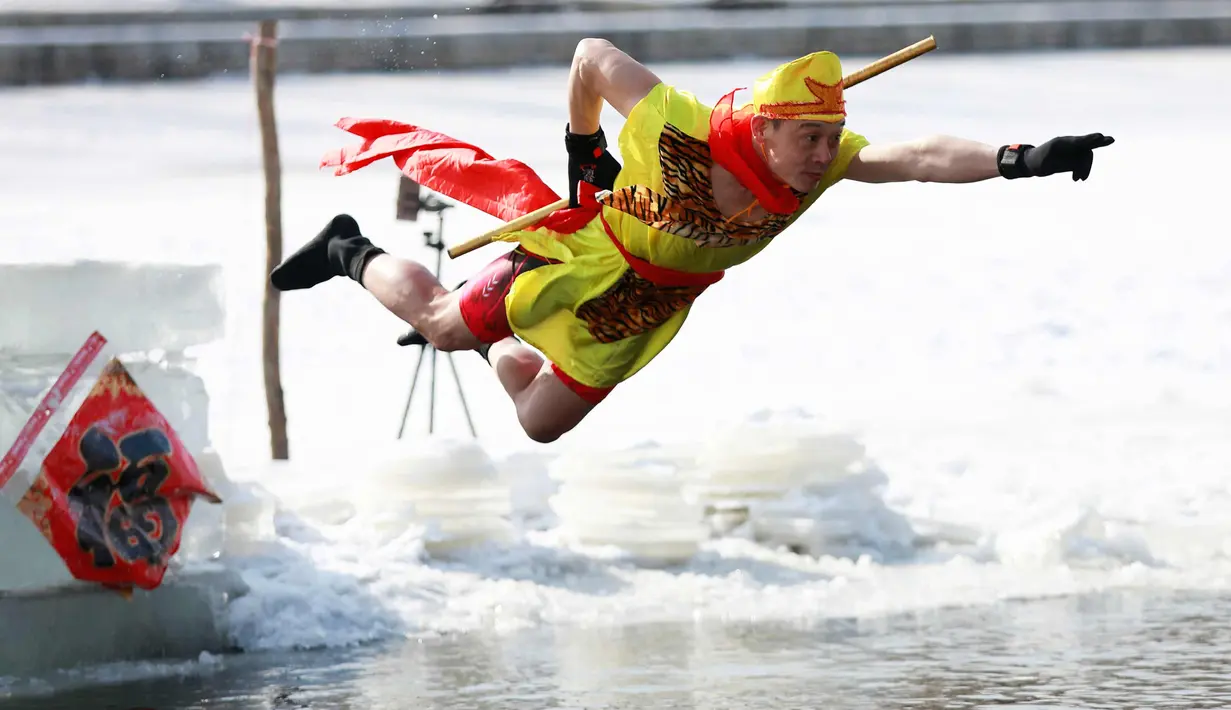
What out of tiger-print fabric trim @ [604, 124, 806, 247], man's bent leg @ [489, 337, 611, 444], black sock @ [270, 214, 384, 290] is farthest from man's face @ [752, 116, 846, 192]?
black sock @ [270, 214, 384, 290]

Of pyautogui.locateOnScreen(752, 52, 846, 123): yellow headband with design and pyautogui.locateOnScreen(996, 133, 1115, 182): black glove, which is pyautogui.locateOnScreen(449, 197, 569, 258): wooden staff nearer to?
pyautogui.locateOnScreen(752, 52, 846, 123): yellow headband with design

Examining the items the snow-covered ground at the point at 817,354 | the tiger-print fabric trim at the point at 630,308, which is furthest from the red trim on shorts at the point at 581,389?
the snow-covered ground at the point at 817,354

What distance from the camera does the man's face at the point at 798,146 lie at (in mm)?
5625

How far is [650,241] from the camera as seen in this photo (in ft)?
19.8

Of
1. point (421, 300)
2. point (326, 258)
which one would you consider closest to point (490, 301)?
point (421, 300)

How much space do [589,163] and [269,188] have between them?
604 centimetres

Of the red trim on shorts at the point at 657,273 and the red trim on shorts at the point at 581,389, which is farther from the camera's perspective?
the red trim on shorts at the point at 581,389

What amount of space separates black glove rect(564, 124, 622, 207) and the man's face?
0.58 metres

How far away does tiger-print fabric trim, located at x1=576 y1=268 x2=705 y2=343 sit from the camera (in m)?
6.24

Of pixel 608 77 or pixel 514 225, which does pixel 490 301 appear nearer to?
pixel 514 225

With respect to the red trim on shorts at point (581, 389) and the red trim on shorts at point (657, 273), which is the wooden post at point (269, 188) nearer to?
the red trim on shorts at point (581, 389)

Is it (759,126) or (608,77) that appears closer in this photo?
(759,126)

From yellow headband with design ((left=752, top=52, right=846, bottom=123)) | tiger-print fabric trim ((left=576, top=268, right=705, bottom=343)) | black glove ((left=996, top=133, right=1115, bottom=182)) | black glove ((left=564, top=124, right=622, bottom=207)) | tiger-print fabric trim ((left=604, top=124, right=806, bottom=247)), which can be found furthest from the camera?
tiger-print fabric trim ((left=576, top=268, right=705, bottom=343))

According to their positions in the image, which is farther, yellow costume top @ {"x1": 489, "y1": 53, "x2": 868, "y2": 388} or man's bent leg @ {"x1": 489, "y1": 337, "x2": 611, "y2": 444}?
man's bent leg @ {"x1": 489, "y1": 337, "x2": 611, "y2": 444}
